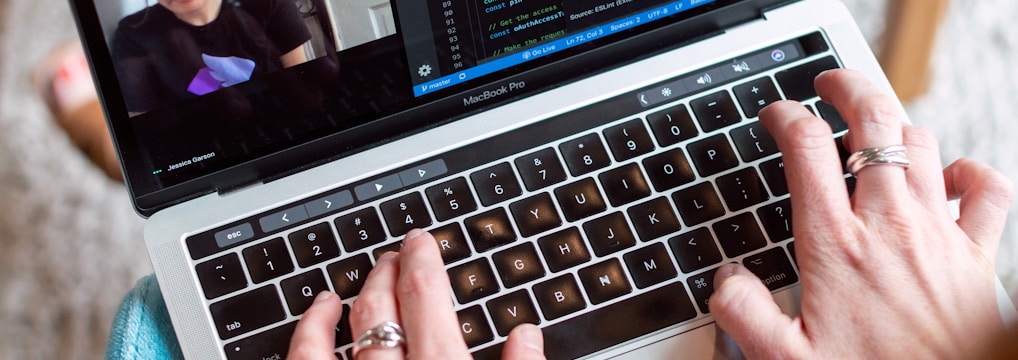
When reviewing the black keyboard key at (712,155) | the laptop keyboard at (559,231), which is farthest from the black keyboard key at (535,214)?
the black keyboard key at (712,155)

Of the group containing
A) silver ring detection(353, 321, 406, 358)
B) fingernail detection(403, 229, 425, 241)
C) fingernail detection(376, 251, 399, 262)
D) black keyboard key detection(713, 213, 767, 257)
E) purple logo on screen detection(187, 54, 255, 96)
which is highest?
purple logo on screen detection(187, 54, 255, 96)

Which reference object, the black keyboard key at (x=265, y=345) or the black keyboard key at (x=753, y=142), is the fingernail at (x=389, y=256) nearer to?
the black keyboard key at (x=265, y=345)

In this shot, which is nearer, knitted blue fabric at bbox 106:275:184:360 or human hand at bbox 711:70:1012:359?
human hand at bbox 711:70:1012:359

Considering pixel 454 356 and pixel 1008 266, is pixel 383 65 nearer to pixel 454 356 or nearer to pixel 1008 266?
pixel 454 356

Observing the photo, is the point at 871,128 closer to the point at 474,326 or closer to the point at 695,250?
the point at 695,250

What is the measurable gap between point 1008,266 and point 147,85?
98 centimetres

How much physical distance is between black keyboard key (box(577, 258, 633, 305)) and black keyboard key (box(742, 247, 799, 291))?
0.08m

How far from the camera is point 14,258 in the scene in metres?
1.01

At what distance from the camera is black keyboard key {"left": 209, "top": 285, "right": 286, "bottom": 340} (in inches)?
21.3

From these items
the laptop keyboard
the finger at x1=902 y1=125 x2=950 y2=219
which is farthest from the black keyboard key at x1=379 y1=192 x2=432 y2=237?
the finger at x1=902 y1=125 x2=950 y2=219

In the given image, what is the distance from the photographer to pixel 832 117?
58 cm

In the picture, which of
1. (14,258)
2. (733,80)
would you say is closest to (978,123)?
(733,80)

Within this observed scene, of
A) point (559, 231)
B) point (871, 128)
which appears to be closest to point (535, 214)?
point (559, 231)

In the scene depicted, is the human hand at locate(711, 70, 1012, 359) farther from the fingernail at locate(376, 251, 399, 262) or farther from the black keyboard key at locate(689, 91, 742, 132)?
the fingernail at locate(376, 251, 399, 262)
